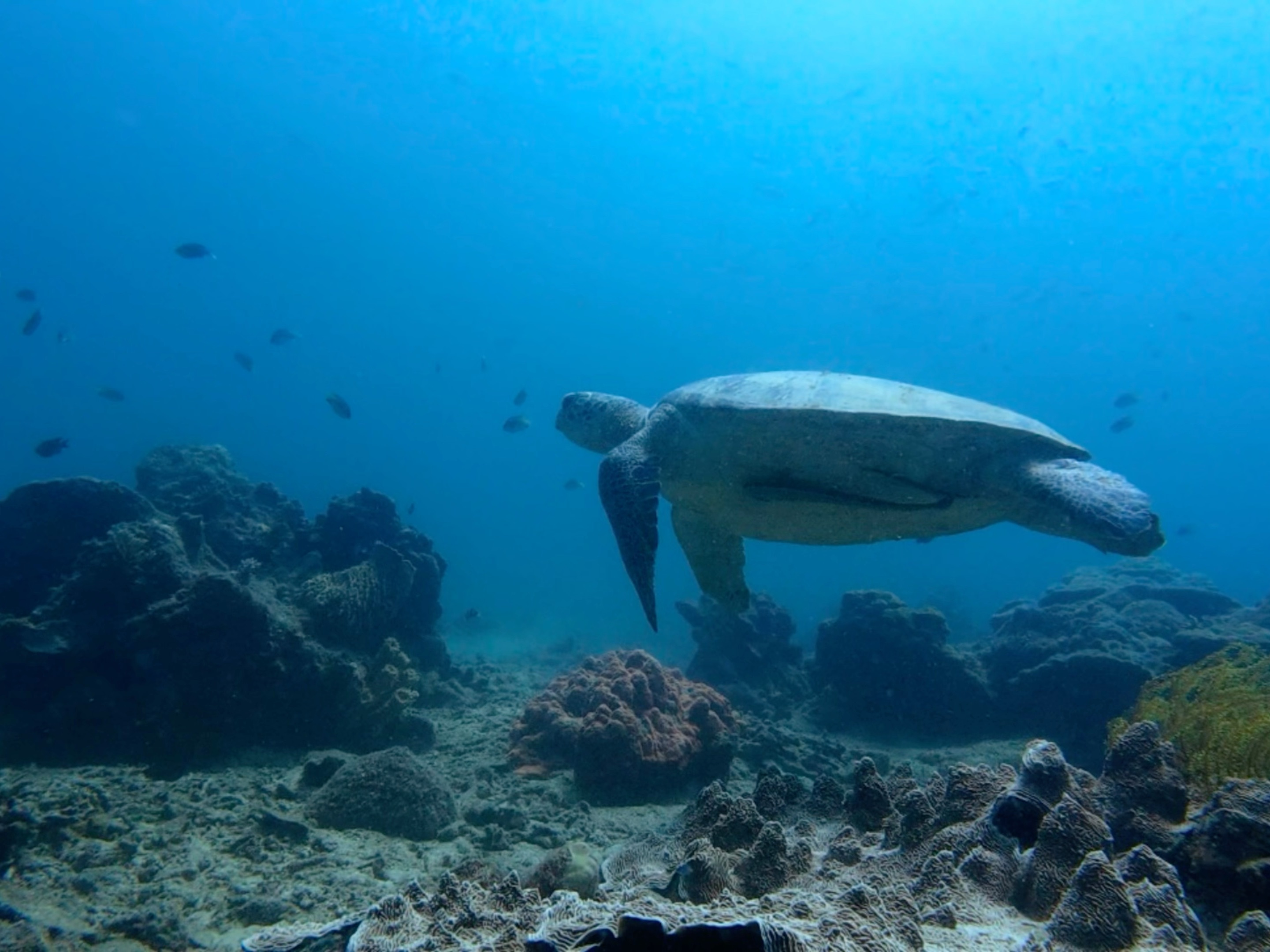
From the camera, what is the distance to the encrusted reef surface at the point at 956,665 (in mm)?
9891

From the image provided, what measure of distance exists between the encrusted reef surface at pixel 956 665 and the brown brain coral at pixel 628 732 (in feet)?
11.4

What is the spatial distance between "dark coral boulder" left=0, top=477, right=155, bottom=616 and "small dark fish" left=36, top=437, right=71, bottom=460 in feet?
16.9

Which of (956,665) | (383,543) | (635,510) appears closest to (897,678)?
(956,665)

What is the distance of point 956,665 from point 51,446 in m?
19.0

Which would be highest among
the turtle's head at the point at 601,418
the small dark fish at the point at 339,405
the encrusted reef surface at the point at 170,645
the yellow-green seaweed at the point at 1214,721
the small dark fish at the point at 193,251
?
the small dark fish at the point at 193,251

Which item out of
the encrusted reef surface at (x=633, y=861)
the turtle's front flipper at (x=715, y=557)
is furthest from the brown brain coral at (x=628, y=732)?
the turtle's front flipper at (x=715, y=557)

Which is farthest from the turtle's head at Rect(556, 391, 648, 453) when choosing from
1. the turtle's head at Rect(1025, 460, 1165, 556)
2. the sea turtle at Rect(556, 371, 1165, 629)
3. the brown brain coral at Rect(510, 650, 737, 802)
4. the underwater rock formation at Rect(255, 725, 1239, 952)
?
the underwater rock formation at Rect(255, 725, 1239, 952)

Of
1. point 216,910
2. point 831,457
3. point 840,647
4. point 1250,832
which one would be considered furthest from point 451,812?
point 840,647

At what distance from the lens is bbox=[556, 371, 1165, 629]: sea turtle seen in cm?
517

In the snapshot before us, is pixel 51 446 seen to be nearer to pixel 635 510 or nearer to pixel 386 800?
pixel 386 800

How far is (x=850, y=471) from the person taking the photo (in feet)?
18.7

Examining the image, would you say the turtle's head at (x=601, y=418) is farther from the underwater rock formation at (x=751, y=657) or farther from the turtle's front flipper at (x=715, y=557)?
the underwater rock formation at (x=751, y=657)

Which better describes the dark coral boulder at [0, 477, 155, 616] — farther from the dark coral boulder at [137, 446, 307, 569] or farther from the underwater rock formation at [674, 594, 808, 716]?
the underwater rock formation at [674, 594, 808, 716]

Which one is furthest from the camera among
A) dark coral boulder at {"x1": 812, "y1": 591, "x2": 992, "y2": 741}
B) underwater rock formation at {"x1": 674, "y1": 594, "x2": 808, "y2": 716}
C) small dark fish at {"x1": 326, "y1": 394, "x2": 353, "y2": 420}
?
small dark fish at {"x1": 326, "y1": 394, "x2": 353, "y2": 420}
